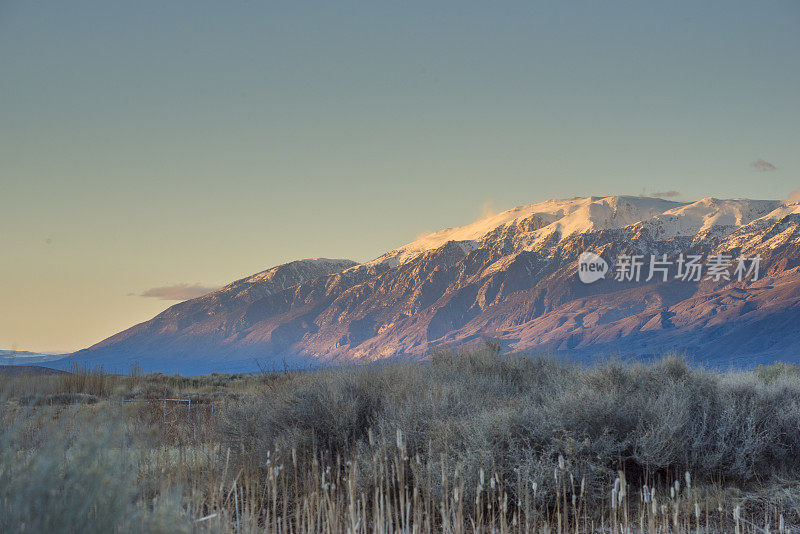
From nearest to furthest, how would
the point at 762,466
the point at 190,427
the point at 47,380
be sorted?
the point at 762,466
the point at 190,427
the point at 47,380

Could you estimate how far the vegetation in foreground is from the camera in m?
6.21

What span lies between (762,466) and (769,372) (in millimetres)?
9315

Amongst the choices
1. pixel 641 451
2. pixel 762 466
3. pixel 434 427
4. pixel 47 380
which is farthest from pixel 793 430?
pixel 47 380

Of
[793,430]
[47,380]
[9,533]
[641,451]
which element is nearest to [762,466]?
[793,430]

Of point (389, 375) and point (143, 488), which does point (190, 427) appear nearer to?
point (389, 375)

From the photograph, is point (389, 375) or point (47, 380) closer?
point (389, 375)

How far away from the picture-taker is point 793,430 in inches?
356

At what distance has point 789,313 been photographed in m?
191

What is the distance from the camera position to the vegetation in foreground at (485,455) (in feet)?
20.4

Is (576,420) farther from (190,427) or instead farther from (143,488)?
(190,427)

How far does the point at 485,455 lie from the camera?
7.17m

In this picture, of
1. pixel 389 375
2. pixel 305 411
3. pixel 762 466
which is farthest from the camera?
pixel 389 375

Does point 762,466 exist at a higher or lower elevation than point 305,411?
lower

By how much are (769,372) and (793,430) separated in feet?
28.3
